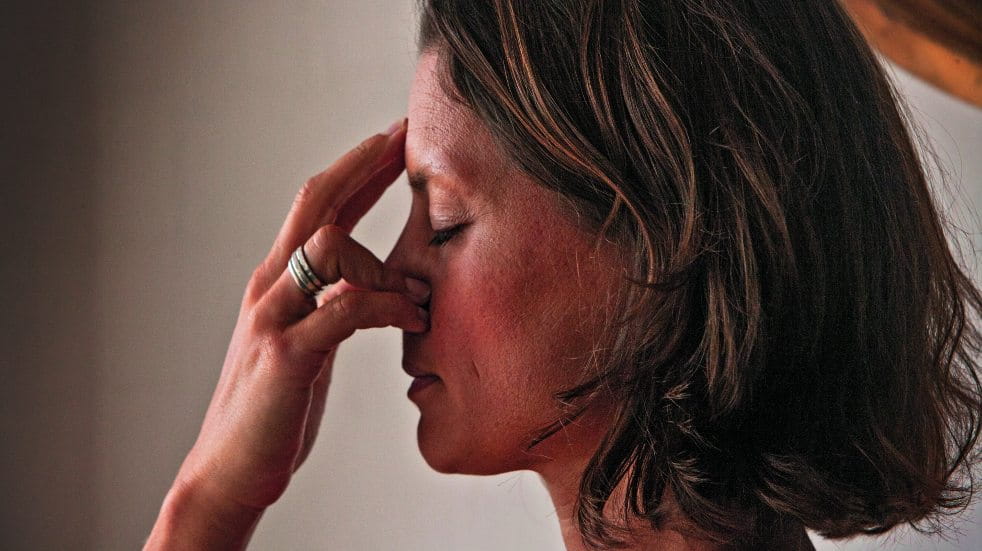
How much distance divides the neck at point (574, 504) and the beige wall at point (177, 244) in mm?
544

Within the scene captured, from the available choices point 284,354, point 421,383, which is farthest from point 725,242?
point 284,354

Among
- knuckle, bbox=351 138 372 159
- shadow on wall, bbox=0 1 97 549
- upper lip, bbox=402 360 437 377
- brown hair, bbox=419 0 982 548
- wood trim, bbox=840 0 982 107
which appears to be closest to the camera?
brown hair, bbox=419 0 982 548

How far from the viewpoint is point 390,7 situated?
4.15ft

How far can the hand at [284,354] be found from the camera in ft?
2.33

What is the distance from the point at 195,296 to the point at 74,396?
8.3 inches

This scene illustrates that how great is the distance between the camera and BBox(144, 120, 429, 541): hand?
710 millimetres

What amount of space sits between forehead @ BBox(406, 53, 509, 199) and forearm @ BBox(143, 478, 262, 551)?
33 centimetres

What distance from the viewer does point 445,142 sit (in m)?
0.68

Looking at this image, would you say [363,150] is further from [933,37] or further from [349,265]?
[933,37]

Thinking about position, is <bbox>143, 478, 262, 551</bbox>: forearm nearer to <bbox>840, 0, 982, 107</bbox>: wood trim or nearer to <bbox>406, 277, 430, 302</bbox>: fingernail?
<bbox>406, 277, 430, 302</bbox>: fingernail

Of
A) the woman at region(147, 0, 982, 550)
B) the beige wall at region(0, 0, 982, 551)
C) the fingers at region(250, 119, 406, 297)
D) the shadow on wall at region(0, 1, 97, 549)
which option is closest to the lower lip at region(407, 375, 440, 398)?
the woman at region(147, 0, 982, 550)

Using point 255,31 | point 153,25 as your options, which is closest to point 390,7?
point 255,31

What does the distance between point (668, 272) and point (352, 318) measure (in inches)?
9.9

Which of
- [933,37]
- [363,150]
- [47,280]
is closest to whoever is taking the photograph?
[363,150]
